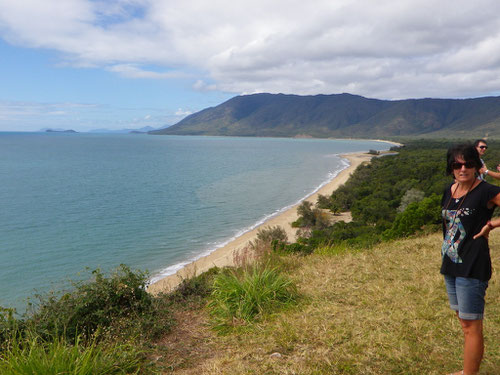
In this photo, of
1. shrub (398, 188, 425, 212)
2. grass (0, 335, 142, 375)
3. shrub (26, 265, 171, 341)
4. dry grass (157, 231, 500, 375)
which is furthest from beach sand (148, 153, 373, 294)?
grass (0, 335, 142, 375)

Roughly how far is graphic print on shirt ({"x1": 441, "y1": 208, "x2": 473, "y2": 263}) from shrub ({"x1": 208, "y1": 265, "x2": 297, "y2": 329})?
280 cm

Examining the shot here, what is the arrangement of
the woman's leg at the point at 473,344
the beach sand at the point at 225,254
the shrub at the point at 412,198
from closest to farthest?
1. the woman's leg at the point at 473,344
2. the beach sand at the point at 225,254
3. the shrub at the point at 412,198

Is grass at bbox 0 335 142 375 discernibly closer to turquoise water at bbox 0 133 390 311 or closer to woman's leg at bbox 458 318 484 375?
woman's leg at bbox 458 318 484 375

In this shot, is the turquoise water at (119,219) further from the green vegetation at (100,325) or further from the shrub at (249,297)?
the shrub at (249,297)

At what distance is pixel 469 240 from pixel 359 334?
195cm

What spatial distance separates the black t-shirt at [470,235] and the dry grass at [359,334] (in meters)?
1.22

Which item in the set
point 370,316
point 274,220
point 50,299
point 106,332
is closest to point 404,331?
point 370,316

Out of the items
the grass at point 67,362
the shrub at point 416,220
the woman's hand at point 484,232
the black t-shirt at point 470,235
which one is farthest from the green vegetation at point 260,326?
the shrub at point 416,220

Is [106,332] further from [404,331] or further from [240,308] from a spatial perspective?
[404,331]

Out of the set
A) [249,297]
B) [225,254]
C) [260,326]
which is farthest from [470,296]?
[225,254]

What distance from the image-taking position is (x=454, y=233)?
284cm

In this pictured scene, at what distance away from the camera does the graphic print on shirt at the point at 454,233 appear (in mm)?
2773

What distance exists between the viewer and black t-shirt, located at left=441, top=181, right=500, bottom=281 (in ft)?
8.81

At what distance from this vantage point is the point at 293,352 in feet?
12.7
